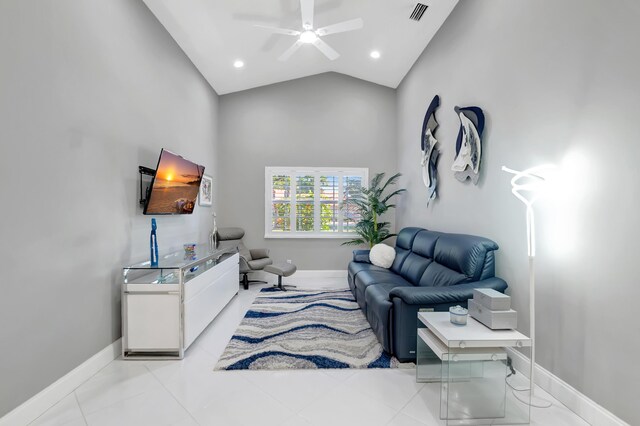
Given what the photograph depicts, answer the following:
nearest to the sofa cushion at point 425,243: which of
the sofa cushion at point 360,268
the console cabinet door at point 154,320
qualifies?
the sofa cushion at point 360,268

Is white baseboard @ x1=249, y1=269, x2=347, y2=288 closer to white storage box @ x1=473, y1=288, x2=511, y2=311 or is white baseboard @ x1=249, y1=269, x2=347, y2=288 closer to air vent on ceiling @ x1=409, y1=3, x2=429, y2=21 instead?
white storage box @ x1=473, y1=288, x2=511, y2=311

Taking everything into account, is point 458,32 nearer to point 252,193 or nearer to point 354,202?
point 354,202

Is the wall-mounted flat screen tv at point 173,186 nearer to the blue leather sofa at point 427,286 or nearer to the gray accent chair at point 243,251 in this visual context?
the gray accent chair at point 243,251

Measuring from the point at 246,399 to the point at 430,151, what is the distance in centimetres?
359

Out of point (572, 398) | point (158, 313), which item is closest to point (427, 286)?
point (572, 398)

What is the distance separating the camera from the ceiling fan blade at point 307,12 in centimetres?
290

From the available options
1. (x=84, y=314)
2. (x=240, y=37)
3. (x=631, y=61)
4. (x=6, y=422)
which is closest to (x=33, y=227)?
(x=84, y=314)

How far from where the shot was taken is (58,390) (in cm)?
195

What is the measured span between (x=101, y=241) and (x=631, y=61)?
371cm

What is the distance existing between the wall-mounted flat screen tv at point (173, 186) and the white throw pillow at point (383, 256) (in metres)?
2.68

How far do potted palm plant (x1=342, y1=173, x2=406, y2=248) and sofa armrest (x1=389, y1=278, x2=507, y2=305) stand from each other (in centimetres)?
266

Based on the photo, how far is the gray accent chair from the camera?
4.92 metres

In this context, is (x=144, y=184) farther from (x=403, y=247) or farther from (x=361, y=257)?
(x=403, y=247)

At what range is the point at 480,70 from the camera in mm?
2975
